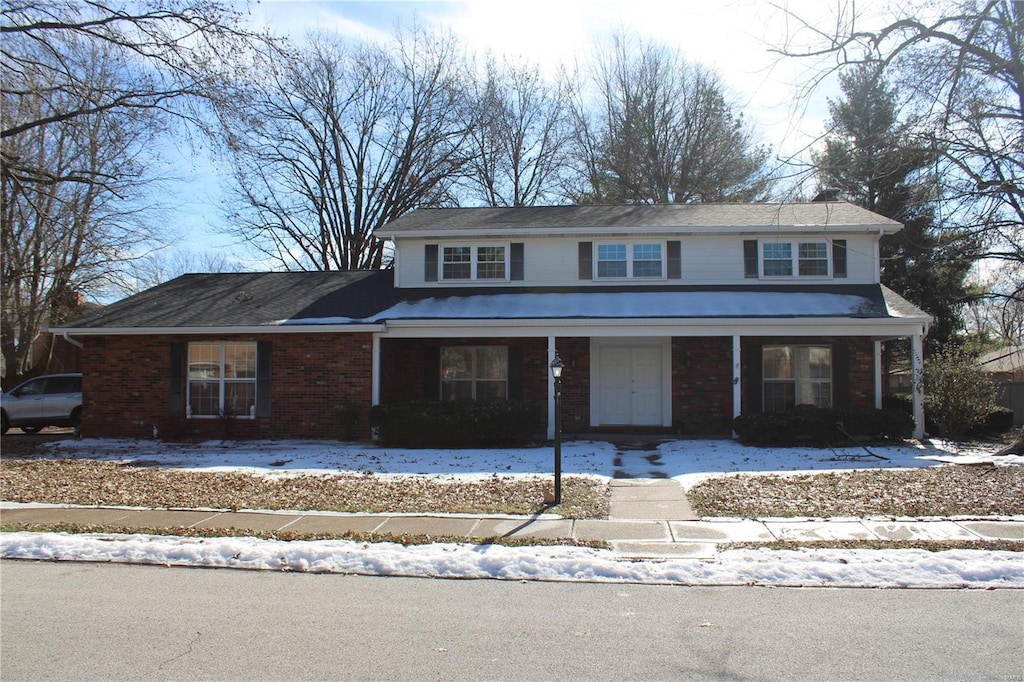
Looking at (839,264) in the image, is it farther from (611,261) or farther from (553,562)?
(553,562)

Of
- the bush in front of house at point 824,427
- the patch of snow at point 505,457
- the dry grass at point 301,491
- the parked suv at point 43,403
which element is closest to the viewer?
the dry grass at point 301,491

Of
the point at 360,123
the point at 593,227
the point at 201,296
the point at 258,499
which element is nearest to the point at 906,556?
the point at 258,499

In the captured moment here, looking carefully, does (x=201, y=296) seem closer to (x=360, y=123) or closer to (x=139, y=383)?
(x=139, y=383)

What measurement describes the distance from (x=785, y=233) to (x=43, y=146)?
20710 millimetres

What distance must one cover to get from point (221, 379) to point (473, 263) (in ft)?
21.6

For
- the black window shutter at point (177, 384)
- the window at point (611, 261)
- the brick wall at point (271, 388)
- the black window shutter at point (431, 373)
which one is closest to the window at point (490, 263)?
the black window shutter at point (431, 373)

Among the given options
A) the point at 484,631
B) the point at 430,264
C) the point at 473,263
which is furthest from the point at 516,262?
the point at 484,631

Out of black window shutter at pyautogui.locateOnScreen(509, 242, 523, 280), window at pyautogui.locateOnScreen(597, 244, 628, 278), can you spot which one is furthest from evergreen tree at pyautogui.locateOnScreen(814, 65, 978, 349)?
black window shutter at pyautogui.locateOnScreen(509, 242, 523, 280)

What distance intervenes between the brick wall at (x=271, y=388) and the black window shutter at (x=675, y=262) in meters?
7.41

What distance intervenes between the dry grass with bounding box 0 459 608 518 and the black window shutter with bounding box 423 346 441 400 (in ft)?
19.7

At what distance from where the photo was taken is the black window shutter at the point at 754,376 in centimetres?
1686

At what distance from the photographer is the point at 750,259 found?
17703mm

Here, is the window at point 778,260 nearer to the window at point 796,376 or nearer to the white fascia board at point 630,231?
the white fascia board at point 630,231

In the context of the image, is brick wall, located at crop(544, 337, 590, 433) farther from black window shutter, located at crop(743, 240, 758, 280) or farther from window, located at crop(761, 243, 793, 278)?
window, located at crop(761, 243, 793, 278)
